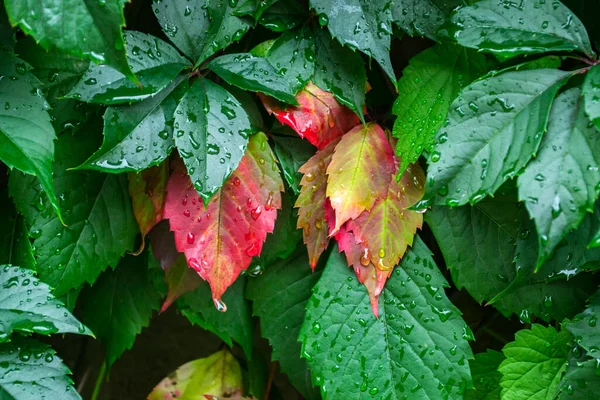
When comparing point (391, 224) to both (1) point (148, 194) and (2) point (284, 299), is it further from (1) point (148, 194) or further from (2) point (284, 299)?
(1) point (148, 194)

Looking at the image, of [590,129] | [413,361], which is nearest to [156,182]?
[413,361]

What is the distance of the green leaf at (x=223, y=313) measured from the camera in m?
0.93

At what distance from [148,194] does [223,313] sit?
254mm

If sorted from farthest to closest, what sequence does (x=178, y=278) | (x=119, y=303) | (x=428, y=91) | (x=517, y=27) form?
1. (x=119, y=303)
2. (x=178, y=278)
3. (x=428, y=91)
4. (x=517, y=27)

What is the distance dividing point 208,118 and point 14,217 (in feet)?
1.25

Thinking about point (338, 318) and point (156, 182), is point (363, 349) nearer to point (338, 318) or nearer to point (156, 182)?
point (338, 318)

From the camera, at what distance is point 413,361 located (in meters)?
0.80

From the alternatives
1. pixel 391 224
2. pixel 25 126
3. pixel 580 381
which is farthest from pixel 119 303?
pixel 580 381

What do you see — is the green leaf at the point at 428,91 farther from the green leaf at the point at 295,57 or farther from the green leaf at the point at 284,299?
the green leaf at the point at 284,299

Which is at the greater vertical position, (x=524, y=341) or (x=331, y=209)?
(x=331, y=209)

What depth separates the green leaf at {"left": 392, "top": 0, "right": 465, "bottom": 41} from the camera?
76 cm

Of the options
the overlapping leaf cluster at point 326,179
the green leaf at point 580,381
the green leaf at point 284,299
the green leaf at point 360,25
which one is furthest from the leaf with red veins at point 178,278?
the green leaf at point 580,381

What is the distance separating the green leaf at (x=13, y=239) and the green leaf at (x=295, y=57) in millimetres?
431

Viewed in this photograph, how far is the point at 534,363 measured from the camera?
0.79m
